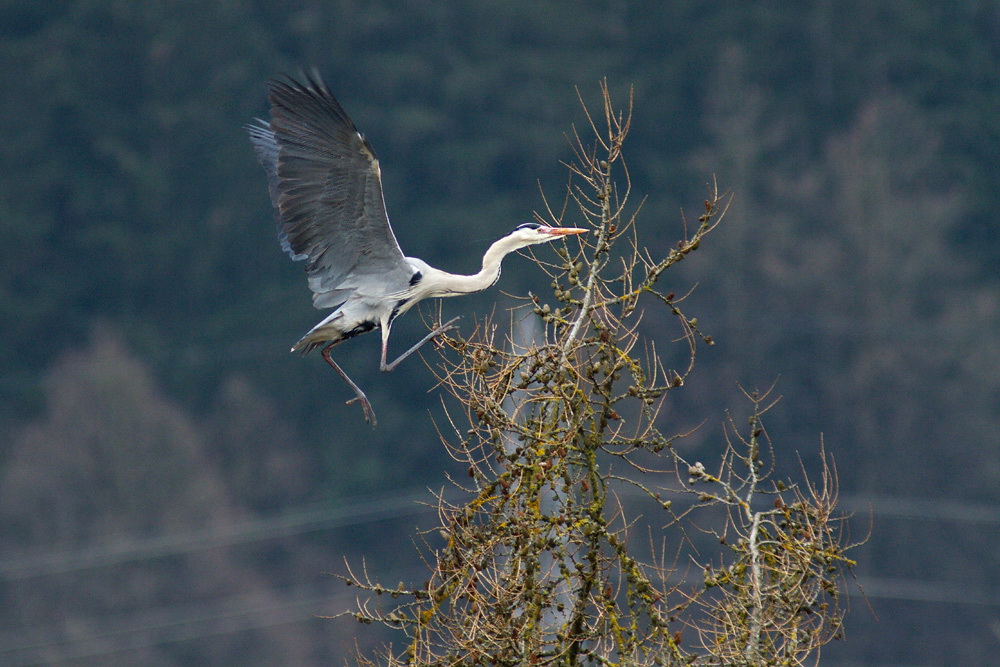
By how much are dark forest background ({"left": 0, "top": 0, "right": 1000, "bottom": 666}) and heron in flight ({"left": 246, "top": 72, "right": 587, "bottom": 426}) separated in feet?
76.0

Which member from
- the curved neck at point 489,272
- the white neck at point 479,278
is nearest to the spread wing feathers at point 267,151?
the white neck at point 479,278

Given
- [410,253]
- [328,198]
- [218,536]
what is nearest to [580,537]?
[328,198]

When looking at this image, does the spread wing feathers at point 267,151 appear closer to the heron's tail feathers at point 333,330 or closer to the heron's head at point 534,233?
the heron's tail feathers at point 333,330

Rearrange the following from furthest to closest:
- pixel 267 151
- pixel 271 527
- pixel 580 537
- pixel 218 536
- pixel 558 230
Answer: pixel 271 527
pixel 218 536
pixel 267 151
pixel 558 230
pixel 580 537

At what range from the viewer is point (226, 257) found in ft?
121

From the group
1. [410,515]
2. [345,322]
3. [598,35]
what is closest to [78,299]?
[410,515]

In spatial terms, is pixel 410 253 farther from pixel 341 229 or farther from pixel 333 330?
pixel 341 229

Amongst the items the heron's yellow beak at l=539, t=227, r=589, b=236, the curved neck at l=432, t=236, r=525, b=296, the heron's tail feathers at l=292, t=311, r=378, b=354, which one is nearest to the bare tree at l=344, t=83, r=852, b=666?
the heron's yellow beak at l=539, t=227, r=589, b=236

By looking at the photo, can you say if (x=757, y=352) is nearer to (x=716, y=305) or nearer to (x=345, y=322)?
(x=716, y=305)

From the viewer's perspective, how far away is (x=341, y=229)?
7520 mm

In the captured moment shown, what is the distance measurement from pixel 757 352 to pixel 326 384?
10168 mm

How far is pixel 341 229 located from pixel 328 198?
0.78 feet

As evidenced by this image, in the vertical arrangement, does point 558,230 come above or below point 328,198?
below

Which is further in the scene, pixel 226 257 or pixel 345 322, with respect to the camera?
pixel 226 257
